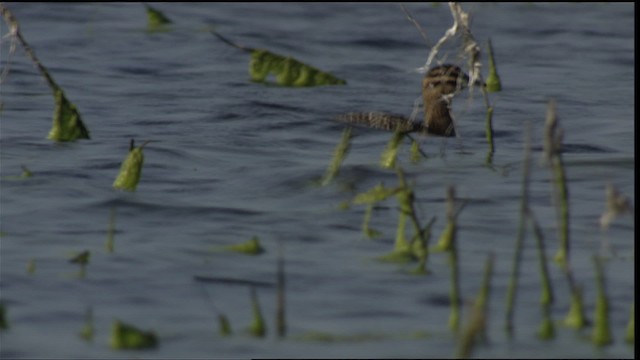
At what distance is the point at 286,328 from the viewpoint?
816 centimetres

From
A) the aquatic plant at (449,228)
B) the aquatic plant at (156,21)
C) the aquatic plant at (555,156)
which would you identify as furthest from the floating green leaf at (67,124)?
the aquatic plant at (156,21)

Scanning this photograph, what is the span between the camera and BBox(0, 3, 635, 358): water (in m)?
8.43

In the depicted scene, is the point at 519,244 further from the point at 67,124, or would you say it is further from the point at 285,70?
the point at 285,70

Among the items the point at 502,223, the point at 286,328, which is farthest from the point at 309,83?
the point at 286,328

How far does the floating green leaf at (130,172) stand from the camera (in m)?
11.3

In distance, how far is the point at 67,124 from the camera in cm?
1285

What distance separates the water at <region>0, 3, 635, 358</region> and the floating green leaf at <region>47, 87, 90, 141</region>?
0.21m

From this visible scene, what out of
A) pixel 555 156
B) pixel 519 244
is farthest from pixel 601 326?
pixel 555 156

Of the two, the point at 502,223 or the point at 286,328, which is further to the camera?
the point at 502,223

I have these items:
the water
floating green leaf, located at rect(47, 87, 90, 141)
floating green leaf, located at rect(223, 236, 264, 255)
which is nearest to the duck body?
the water

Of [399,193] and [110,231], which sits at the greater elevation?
[399,193]

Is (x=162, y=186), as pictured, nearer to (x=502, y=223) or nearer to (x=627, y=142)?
(x=502, y=223)

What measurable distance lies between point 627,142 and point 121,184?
4774 mm

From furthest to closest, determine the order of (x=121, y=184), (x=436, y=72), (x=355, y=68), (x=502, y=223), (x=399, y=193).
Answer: (x=355, y=68)
(x=436, y=72)
(x=121, y=184)
(x=502, y=223)
(x=399, y=193)
